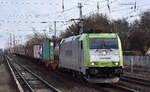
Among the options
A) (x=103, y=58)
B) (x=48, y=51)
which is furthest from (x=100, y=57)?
(x=48, y=51)

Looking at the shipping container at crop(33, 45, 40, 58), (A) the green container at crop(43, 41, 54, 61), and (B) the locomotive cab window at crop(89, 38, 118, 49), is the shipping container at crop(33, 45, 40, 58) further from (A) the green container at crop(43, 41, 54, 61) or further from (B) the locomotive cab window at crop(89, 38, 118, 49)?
(B) the locomotive cab window at crop(89, 38, 118, 49)

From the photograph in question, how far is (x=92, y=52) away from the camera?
68.7 ft

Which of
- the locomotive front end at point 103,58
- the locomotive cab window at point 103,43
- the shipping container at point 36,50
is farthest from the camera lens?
the shipping container at point 36,50

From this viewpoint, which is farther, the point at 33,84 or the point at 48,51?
the point at 48,51

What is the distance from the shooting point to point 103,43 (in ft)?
69.8

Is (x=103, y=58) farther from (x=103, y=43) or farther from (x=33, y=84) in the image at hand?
(x=33, y=84)

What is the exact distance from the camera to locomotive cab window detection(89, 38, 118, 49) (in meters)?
21.2

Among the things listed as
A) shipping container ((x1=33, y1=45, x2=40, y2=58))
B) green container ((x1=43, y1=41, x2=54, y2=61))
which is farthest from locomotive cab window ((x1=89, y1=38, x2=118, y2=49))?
shipping container ((x1=33, y1=45, x2=40, y2=58))

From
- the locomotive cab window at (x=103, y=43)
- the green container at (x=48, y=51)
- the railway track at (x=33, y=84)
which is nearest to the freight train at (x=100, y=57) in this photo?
the locomotive cab window at (x=103, y=43)

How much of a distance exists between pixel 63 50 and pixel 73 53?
16.6 ft

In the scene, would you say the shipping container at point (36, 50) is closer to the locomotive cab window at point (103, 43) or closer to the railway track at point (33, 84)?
the railway track at point (33, 84)

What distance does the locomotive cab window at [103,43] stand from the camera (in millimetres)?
21219

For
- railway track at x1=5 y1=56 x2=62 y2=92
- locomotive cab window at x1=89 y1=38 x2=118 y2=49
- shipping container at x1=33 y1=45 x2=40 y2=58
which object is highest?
locomotive cab window at x1=89 y1=38 x2=118 y2=49

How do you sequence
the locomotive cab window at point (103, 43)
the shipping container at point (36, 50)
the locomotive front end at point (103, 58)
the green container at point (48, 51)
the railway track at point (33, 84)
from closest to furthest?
the locomotive front end at point (103, 58) < the railway track at point (33, 84) < the locomotive cab window at point (103, 43) < the green container at point (48, 51) < the shipping container at point (36, 50)
